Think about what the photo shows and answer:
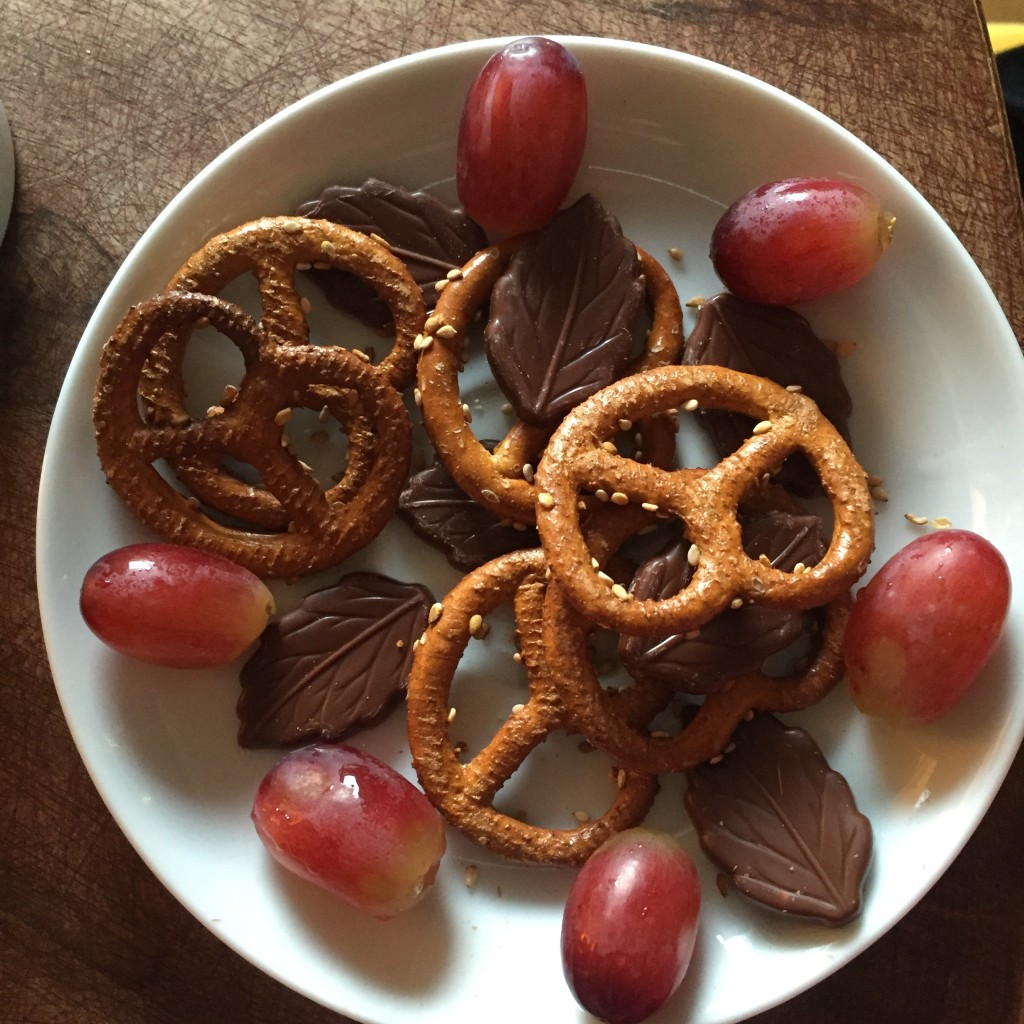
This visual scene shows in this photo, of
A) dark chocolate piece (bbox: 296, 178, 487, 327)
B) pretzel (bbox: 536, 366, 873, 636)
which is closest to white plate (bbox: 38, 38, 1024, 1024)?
dark chocolate piece (bbox: 296, 178, 487, 327)

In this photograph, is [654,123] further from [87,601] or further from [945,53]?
[87,601]

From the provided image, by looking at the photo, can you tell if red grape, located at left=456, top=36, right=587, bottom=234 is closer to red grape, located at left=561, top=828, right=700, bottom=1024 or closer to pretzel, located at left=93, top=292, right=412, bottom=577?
pretzel, located at left=93, top=292, right=412, bottom=577

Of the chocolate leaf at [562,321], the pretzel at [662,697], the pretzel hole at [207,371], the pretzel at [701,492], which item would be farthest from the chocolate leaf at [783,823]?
the pretzel hole at [207,371]

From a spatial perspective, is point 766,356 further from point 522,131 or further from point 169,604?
point 169,604

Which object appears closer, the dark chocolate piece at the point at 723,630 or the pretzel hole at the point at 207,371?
the dark chocolate piece at the point at 723,630

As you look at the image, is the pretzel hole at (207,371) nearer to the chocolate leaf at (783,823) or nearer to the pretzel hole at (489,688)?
the pretzel hole at (489,688)
